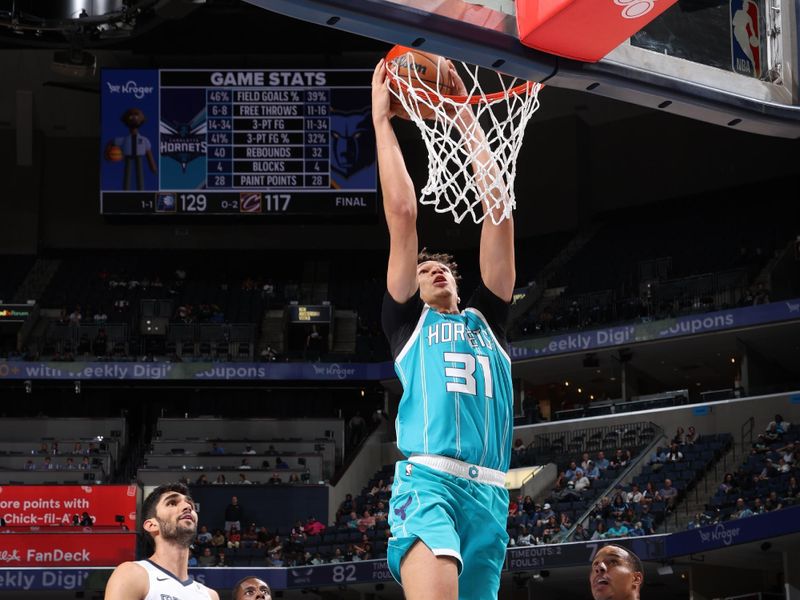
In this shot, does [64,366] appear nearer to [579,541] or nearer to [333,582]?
[333,582]

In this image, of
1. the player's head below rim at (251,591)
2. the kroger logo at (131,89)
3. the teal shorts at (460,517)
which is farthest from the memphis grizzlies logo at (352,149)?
the teal shorts at (460,517)

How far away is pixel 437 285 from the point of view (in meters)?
4.87

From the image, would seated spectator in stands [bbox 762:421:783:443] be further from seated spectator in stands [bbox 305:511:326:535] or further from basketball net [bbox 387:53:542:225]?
basketball net [bbox 387:53:542:225]

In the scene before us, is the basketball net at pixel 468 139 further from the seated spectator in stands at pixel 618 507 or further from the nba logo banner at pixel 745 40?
the seated spectator in stands at pixel 618 507

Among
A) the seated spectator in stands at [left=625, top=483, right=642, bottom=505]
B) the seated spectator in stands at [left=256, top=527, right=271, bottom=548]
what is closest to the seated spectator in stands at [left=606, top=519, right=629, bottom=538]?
the seated spectator in stands at [left=625, top=483, right=642, bottom=505]

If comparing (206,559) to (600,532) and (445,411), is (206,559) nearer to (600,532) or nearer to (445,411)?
(600,532)

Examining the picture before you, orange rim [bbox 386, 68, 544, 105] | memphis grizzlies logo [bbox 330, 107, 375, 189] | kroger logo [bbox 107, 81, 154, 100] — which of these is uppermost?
kroger logo [bbox 107, 81, 154, 100]

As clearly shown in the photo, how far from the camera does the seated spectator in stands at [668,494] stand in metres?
20.3

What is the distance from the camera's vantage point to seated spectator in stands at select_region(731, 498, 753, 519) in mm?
18188

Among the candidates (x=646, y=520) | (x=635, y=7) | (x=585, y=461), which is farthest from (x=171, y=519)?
(x=585, y=461)

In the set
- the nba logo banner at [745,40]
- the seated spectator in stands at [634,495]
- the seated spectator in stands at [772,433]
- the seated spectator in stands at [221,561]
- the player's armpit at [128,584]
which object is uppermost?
the nba logo banner at [745,40]

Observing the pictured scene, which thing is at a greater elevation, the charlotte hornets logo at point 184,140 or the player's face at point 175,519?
the charlotte hornets logo at point 184,140

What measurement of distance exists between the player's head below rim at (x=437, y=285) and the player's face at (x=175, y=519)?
1339 mm

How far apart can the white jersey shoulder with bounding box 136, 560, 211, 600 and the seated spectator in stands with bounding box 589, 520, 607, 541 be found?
1489 centimetres
